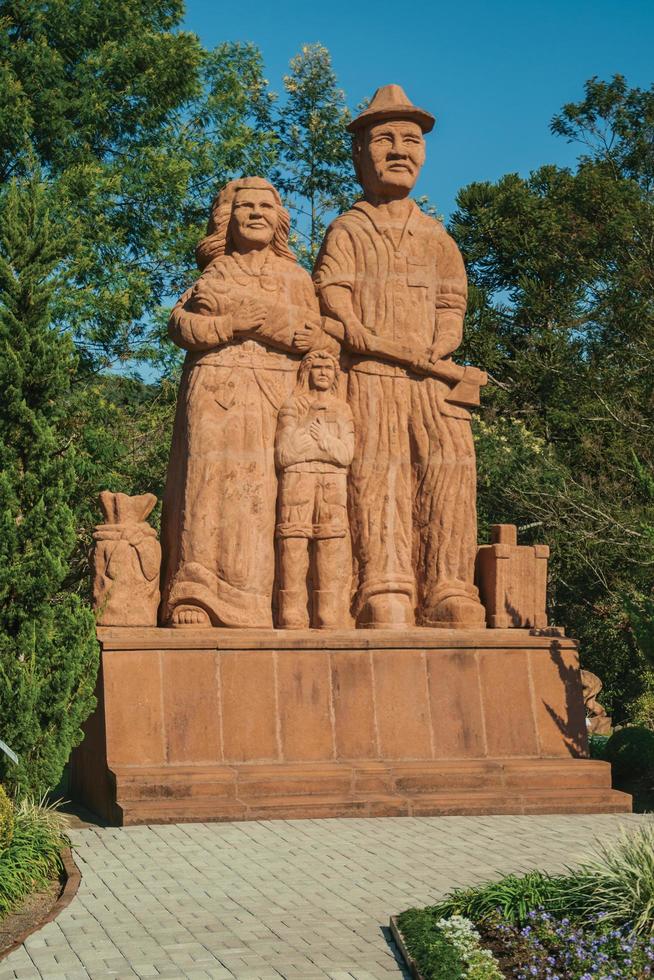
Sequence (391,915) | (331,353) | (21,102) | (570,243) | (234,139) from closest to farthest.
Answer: (391,915)
(331,353)
(21,102)
(234,139)
(570,243)

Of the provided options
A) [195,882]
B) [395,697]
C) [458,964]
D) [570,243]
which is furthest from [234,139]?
[458,964]

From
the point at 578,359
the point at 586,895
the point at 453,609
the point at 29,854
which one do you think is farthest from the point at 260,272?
the point at 578,359

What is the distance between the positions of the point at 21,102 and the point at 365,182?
855 cm

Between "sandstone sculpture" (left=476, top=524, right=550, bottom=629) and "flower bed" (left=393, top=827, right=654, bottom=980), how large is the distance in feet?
15.3

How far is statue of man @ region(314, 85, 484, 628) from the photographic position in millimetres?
11398

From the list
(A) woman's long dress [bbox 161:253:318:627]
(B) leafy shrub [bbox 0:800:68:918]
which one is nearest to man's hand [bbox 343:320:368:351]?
(A) woman's long dress [bbox 161:253:318:627]

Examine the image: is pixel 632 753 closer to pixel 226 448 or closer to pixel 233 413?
pixel 226 448

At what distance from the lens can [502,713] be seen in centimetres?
1098

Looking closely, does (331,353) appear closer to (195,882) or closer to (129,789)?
(129,789)

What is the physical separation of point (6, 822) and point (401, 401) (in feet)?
17.2

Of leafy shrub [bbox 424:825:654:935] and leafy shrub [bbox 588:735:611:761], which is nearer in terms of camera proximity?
leafy shrub [bbox 424:825:654:935]

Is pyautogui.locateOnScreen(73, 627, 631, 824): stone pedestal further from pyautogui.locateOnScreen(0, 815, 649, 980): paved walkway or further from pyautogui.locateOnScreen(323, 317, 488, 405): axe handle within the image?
pyautogui.locateOnScreen(323, 317, 488, 405): axe handle

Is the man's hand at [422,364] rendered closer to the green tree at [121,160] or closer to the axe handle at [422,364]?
the axe handle at [422,364]

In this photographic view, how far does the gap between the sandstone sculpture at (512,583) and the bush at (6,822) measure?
4891 mm
